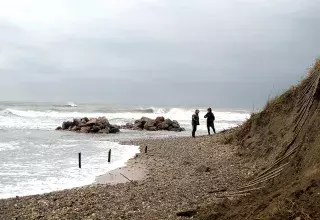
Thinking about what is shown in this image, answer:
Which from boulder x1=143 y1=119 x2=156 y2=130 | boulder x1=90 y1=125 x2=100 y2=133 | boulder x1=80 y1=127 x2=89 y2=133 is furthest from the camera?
boulder x1=143 y1=119 x2=156 y2=130

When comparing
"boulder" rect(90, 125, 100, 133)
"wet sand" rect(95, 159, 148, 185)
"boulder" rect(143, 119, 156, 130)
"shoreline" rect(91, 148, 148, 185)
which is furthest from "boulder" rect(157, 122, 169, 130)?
"wet sand" rect(95, 159, 148, 185)

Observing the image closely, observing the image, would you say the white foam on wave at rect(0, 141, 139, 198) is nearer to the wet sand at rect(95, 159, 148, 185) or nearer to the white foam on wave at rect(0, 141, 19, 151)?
the wet sand at rect(95, 159, 148, 185)

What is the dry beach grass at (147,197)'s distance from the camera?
9.12 meters

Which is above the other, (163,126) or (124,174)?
(163,126)

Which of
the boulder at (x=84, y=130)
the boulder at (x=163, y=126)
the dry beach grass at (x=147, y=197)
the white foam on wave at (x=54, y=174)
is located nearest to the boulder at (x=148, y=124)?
the boulder at (x=163, y=126)

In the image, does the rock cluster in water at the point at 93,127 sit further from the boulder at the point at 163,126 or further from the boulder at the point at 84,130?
the boulder at the point at 163,126

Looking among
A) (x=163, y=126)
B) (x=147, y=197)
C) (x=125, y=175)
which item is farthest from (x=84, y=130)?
(x=147, y=197)

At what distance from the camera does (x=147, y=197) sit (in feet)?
33.7

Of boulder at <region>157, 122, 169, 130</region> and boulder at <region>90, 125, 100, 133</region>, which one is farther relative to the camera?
boulder at <region>157, 122, 169, 130</region>

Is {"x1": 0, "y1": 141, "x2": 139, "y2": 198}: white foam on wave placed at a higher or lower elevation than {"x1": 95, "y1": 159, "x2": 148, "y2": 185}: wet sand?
lower

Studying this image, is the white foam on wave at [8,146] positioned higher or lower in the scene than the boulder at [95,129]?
lower

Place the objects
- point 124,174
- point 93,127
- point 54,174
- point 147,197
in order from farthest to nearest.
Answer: point 93,127 < point 54,174 < point 124,174 < point 147,197

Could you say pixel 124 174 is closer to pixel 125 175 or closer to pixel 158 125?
pixel 125 175

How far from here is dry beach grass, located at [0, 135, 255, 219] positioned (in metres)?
9.12
